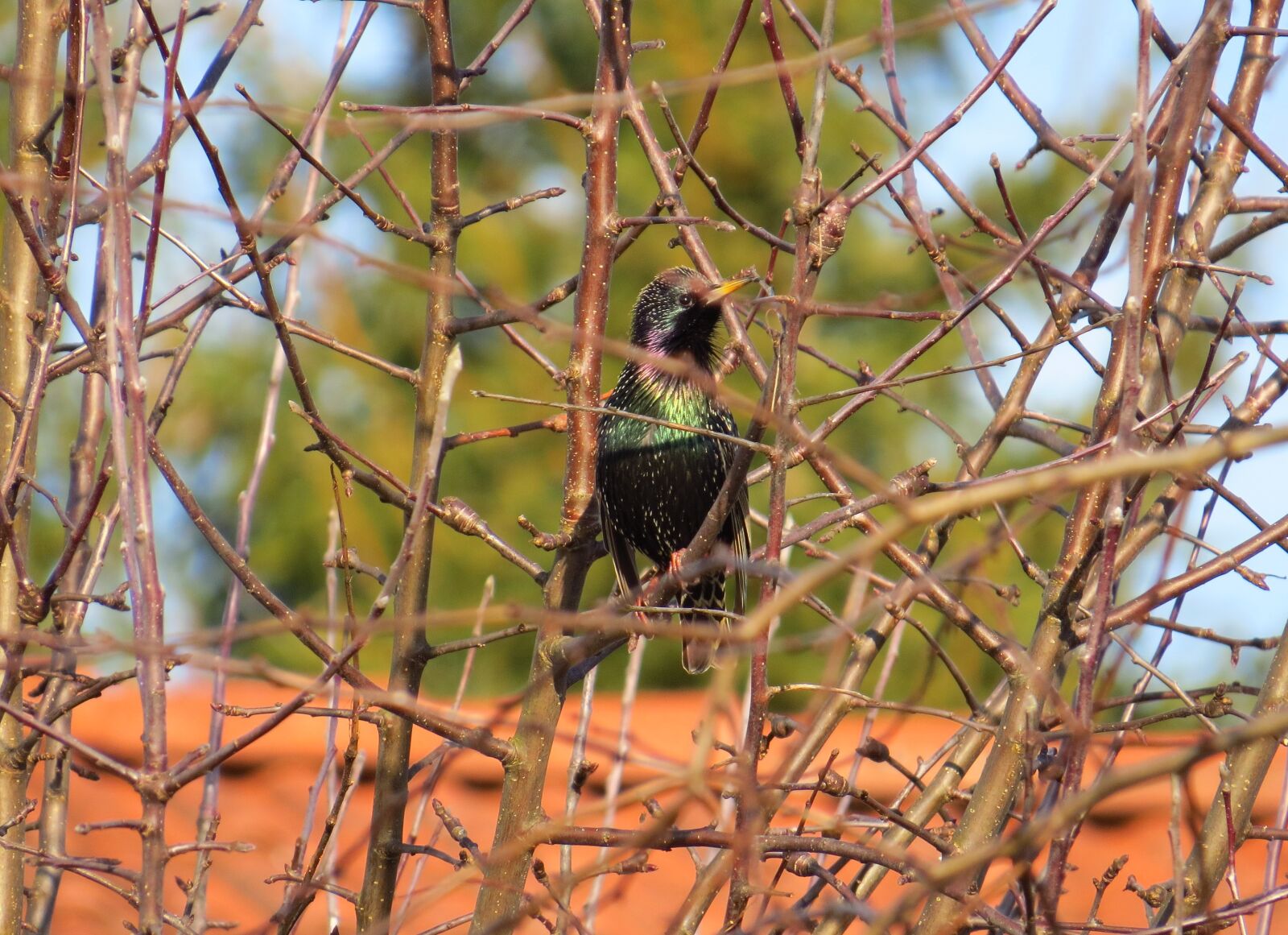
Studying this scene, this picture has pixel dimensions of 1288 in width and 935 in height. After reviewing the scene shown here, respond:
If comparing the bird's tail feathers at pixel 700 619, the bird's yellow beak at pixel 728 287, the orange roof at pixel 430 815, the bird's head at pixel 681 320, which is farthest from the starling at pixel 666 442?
the orange roof at pixel 430 815

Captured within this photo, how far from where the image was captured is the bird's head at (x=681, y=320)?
3633 mm

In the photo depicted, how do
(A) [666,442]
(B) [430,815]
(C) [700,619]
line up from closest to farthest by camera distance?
1. (A) [666,442]
2. (C) [700,619]
3. (B) [430,815]

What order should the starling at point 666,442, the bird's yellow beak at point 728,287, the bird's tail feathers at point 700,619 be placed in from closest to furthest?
the bird's yellow beak at point 728,287, the starling at point 666,442, the bird's tail feathers at point 700,619

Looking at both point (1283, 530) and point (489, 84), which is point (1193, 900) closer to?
point (1283, 530)

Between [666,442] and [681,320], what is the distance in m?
0.33

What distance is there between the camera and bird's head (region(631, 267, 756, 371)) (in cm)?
363

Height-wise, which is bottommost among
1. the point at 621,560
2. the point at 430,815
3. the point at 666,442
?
the point at 430,815

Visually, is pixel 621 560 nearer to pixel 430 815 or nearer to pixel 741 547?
pixel 741 547

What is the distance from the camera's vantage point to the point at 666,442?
366 cm

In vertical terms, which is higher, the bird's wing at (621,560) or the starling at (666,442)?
the starling at (666,442)

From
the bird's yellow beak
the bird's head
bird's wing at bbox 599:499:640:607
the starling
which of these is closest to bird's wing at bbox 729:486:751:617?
the starling

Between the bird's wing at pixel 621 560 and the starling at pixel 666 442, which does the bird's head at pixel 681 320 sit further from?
the bird's wing at pixel 621 560

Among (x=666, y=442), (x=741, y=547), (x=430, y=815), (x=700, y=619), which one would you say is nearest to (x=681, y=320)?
(x=666, y=442)

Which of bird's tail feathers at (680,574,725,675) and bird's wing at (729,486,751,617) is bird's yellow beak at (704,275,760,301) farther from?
bird's tail feathers at (680,574,725,675)
